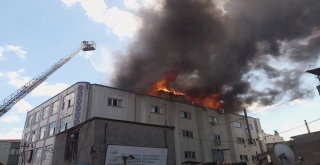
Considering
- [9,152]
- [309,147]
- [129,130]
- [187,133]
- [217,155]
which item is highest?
[9,152]

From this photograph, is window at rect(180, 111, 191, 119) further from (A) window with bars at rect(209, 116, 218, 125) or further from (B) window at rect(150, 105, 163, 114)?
(A) window with bars at rect(209, 116, 218, 125)

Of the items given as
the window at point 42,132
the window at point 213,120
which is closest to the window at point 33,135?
the window at point 42,132

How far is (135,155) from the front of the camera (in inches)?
746

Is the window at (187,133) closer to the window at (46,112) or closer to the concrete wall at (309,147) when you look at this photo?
the concrete wall at (309,147)

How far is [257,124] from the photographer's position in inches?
2029

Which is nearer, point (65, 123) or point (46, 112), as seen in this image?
point (65, 123)

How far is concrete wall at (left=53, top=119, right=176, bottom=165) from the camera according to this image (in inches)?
704

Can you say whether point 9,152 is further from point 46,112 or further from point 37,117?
point 46,112

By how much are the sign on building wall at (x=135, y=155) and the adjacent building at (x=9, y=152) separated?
151ft

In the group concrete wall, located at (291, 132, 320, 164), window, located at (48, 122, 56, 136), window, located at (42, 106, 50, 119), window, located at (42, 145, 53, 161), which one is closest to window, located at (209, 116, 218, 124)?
concrete wall, located at (291, 132, 320, 164)

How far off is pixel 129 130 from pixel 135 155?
1.88 metres

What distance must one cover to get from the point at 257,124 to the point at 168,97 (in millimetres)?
21847

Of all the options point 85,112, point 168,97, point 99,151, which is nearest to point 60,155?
point 99,151

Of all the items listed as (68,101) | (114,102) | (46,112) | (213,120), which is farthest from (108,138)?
(213,120)
